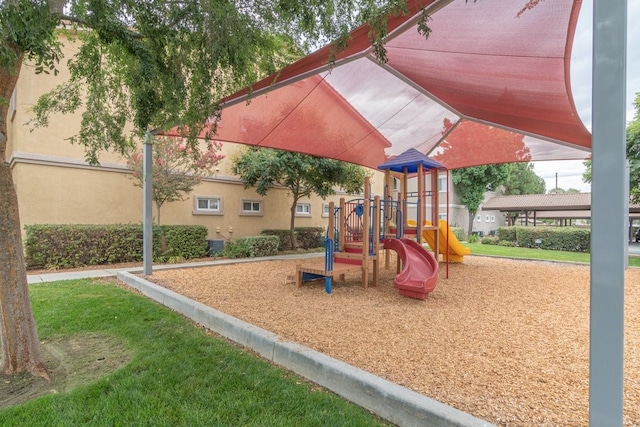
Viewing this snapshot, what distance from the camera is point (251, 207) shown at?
564 inches

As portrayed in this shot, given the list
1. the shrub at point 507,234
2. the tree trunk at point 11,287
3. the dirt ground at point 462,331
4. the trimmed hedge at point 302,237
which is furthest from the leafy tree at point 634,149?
the tree trunk at point 11,287

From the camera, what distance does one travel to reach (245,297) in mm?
5930

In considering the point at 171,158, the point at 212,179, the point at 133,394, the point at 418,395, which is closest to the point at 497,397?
the point at 418,395

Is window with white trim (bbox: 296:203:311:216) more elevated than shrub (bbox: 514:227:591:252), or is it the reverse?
window with white trim (bbox: 296:203:311:216)

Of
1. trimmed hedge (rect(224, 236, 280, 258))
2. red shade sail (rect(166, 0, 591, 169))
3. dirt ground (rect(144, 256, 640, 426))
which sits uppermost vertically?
red shade sail (rect(166, 0, 591, 169))

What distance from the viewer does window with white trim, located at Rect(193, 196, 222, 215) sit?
12633 millimetres

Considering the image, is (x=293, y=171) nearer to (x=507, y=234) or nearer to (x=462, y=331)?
(x=462, y=331)

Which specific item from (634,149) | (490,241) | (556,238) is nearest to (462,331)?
(634,149)

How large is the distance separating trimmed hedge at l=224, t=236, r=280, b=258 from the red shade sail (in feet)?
13.0

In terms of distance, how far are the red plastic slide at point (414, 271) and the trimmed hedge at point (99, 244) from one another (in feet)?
22.5

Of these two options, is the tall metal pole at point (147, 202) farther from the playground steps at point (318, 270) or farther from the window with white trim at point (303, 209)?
the window with white trim at point (303, 209)

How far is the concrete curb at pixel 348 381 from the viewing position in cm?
234

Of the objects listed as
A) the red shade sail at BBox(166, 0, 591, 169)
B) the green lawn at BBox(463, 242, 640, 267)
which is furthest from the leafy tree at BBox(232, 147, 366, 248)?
the green lawn at BBox(463, 242, 640, 267)

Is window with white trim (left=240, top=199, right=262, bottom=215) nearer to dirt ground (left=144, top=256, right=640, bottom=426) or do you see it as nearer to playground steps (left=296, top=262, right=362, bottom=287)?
dirt ground (left=144, top=256, right=640, bottom=426)
